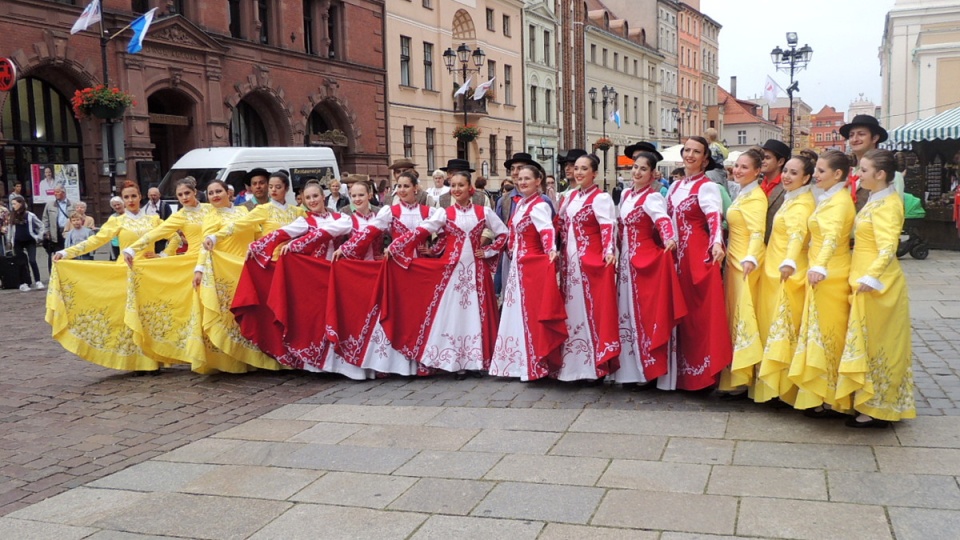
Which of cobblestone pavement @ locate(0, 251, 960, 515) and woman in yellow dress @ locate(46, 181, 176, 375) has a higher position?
woman in yellow dress @ locate(46, 181, 176, 375)

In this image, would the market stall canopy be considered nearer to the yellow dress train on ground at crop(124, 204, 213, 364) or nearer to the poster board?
the yellow dress train on ground at crop(124, 204, 213, 364)

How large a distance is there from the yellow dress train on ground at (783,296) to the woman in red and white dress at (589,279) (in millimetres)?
1162

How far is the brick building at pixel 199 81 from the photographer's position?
2189 centimetres

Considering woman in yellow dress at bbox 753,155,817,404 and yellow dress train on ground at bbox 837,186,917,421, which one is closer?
yellow dress train on ground at bbox 837,186,917,421

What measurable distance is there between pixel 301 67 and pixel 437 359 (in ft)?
80.5

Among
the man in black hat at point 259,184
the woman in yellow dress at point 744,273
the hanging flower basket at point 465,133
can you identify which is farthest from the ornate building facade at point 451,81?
the woman in yellow dress at point 744,273

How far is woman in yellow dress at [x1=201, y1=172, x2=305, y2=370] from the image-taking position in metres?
7.96

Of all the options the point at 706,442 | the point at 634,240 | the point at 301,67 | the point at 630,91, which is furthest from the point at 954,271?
the point at 630,91

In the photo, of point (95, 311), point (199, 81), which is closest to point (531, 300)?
point (95, 311)

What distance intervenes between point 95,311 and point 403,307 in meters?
2.73

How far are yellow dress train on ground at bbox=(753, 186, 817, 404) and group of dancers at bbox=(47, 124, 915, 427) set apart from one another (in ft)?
0.04

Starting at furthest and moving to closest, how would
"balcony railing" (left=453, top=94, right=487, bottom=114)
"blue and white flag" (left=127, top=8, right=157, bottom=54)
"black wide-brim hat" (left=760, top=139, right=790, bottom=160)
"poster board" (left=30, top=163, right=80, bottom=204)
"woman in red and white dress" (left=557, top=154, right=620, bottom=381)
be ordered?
"balcony railing" (left=453, top=94, right=487, bottom=114) → "poster board" (left=30, top=163, right=80, bottom=204) → "blue and white flag" (left=127, top=8, right=157, bottom=54) → "woman in red and white dress" (left=557, top=154, right=620, bottom=381) → "black wide-brim hat" (left=760, top=139, right=790, bottom=160)

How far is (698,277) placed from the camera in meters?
6.58

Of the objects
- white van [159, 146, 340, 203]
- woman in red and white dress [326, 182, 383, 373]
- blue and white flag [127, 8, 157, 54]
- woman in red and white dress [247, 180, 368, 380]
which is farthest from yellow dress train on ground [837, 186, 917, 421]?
blue and white flag [127, 8, 157, 54]
